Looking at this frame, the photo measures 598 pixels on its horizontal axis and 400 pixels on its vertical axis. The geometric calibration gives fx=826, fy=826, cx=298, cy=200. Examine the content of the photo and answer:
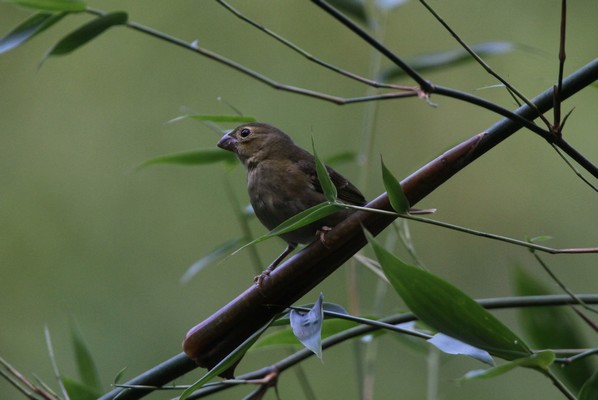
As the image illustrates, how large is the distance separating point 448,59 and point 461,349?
43.4 inches

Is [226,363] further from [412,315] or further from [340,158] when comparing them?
[340,158]

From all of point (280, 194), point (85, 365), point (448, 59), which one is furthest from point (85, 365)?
point (448, 59)

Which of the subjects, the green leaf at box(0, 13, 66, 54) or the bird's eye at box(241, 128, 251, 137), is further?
the bird's eye at box(241, 128, 251, 137)

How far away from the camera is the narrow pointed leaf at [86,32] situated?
6.26 ft

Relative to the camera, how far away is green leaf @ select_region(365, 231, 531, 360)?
3.80 ft

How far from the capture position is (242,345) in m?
1.30

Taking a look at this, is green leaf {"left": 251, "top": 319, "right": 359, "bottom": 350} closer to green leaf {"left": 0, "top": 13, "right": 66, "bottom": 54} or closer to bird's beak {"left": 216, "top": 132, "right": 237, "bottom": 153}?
green leaf {"left": 0, "top": 13, "right": 66, "bottom": 54}

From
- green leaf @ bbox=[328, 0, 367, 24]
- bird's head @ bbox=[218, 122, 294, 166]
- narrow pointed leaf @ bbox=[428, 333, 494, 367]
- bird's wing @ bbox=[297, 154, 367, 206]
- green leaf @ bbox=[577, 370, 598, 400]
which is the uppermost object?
green leaf @ bbox=[328, 0, 367, 24]

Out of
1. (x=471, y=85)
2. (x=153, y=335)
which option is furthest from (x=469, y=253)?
(x=153, y=335)

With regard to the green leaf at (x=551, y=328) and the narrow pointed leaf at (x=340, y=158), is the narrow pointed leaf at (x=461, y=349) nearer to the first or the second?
the green leaf at (x=551, y=328)

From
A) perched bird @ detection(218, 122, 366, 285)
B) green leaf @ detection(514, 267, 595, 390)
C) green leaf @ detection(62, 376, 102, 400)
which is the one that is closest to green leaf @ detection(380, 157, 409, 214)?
green leaf @ detection(514, 267, 595, 390)

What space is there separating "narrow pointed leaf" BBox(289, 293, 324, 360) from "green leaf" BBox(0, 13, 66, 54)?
896mm

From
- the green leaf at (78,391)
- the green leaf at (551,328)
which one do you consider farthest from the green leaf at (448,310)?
the green leaf at (78,391)

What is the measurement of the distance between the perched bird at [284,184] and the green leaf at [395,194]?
1.03 metres
